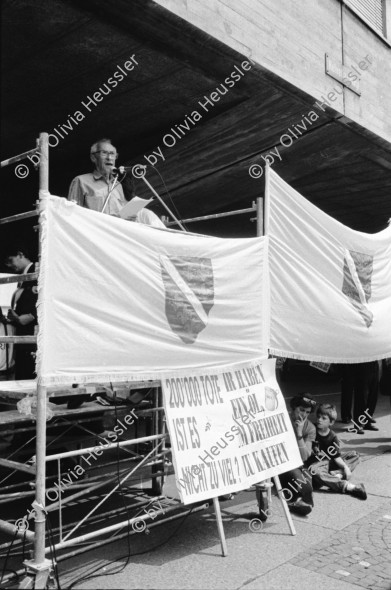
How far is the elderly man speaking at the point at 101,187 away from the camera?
5008mm

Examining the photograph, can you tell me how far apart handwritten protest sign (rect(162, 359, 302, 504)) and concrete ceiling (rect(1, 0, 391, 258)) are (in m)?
3.11

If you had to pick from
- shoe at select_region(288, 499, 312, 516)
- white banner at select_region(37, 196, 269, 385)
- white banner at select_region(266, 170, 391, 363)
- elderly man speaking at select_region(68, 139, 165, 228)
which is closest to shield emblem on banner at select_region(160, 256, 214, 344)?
white banner at select_region(37, 196, 269, 385)

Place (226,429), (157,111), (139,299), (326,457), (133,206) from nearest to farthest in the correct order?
(139,299)
(226,429)
(133,206)
(326,457)
(157,111)

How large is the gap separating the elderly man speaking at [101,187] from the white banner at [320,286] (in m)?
1.17

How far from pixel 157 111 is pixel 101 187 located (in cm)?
180

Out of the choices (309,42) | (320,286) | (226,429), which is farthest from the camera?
(309,42)

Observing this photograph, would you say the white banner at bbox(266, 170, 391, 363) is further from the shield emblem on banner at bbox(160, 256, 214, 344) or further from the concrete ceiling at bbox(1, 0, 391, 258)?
the concrete ceiling at bbox(1, 0, 391, 258)

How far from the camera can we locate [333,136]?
25.7ft

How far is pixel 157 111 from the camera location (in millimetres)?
6398

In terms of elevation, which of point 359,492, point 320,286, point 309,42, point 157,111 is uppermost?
point 309,42

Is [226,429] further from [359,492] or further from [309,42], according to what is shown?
[309,42]

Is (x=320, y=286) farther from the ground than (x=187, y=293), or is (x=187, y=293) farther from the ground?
(x=320, y=286)

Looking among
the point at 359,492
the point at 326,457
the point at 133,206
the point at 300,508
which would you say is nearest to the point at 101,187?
the point at 133,206

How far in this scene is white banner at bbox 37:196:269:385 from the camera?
3385 mm
